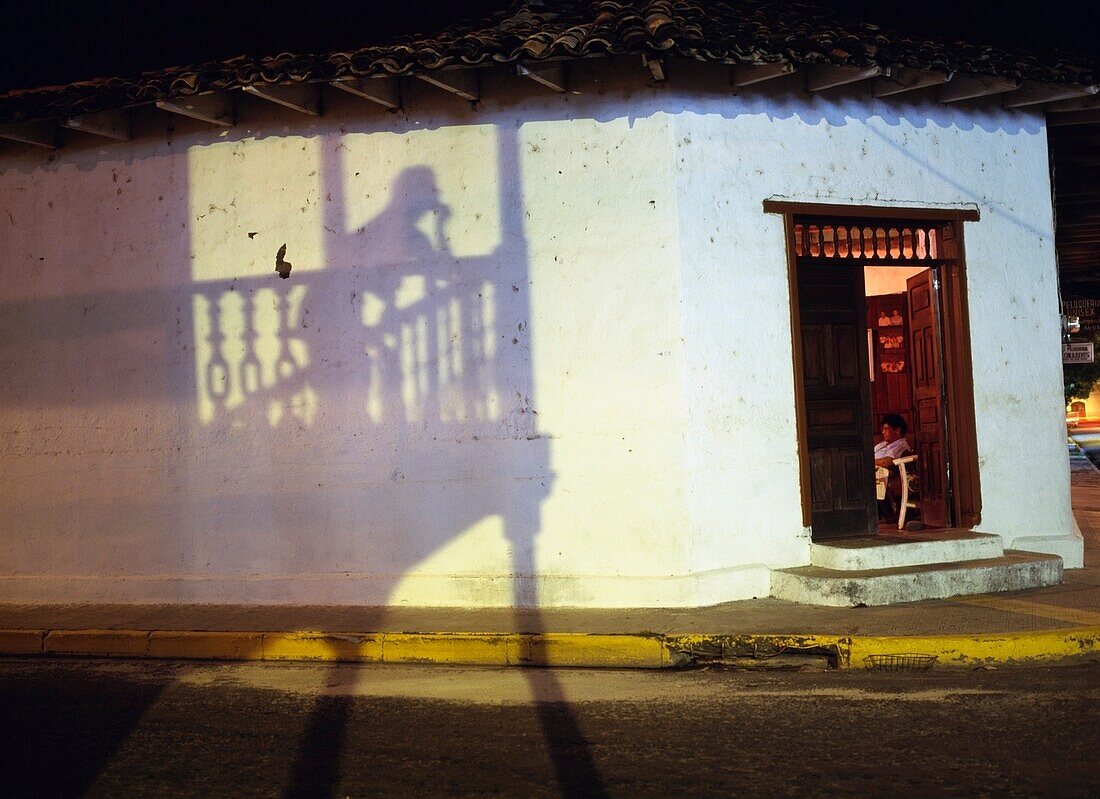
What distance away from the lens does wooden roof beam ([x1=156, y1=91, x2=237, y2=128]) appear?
28.1 ft

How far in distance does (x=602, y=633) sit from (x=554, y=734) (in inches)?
77.2

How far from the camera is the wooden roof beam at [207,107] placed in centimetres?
858

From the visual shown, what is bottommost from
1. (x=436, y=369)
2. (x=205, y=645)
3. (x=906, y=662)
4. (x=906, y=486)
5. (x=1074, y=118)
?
(x=906, y=662)

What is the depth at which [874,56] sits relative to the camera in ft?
26.0

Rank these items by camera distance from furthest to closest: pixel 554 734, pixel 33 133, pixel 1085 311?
1. pixel 1085 311
2. pixel 33 133
3. pixel 554 734

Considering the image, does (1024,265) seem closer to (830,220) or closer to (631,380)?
(830,220)

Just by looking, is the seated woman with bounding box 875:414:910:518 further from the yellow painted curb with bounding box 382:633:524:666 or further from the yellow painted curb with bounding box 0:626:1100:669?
the yellow painted curb with bounding box 382:633:524:666

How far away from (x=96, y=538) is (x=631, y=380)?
15.5ft

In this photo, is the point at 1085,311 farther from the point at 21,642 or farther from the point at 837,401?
the point at 21,642

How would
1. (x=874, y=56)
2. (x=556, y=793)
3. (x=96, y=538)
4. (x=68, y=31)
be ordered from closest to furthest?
(x=556, y=793) → (x=874, y=56) → (x=96, y=538) → (x=68, y=31)

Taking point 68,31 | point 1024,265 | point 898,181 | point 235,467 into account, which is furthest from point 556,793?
point 68,31

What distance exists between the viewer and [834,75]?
8.46 meters

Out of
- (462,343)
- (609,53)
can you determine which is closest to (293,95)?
(462,343)

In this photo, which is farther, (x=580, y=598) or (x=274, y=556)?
(x=274, y=556)
